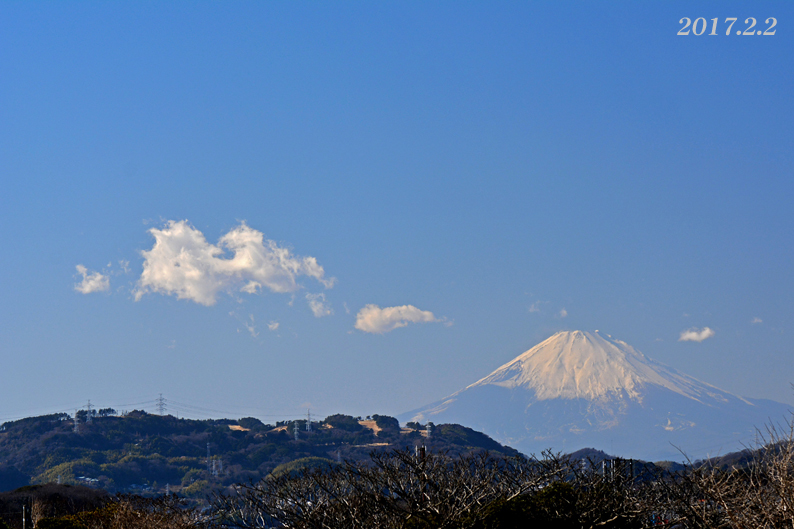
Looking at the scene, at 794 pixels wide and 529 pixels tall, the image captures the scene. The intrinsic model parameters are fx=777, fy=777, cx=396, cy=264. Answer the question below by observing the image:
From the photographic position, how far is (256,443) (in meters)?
165

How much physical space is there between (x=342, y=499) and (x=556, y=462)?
30.5 feet

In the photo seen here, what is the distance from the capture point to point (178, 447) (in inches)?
6240

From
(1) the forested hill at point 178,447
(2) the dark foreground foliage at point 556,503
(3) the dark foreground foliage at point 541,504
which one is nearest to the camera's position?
(2) the dark foreground foliage at point 556,503

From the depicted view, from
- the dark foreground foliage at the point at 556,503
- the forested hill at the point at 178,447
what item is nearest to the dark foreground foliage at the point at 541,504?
the dark foreground foliage at the point at 556,503

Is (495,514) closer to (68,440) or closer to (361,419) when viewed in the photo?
(68,440)

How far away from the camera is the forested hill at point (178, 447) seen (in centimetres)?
13362

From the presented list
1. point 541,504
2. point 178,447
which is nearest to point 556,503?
point 541,504

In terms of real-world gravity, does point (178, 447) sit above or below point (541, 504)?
above

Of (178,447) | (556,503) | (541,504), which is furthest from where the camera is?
(178,447)

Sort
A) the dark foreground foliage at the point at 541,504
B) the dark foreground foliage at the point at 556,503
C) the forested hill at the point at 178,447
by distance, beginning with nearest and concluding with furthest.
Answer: the dark foreground foliage at the point at 556,503 → the dark foreground foliage at the point at 541,504 → the forested hill at the point at 178,447

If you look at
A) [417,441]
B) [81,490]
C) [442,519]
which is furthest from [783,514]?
[417,441]

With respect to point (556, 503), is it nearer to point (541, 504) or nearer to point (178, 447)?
point (541, 504)

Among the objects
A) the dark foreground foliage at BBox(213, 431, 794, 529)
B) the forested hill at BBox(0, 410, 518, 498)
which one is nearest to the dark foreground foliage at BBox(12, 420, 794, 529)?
the dark foreground foliage at BBox(213, 431, 794, 529)

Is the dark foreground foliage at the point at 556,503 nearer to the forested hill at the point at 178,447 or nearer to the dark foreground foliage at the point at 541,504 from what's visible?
the dark foreground foliage at the point at 541,504
